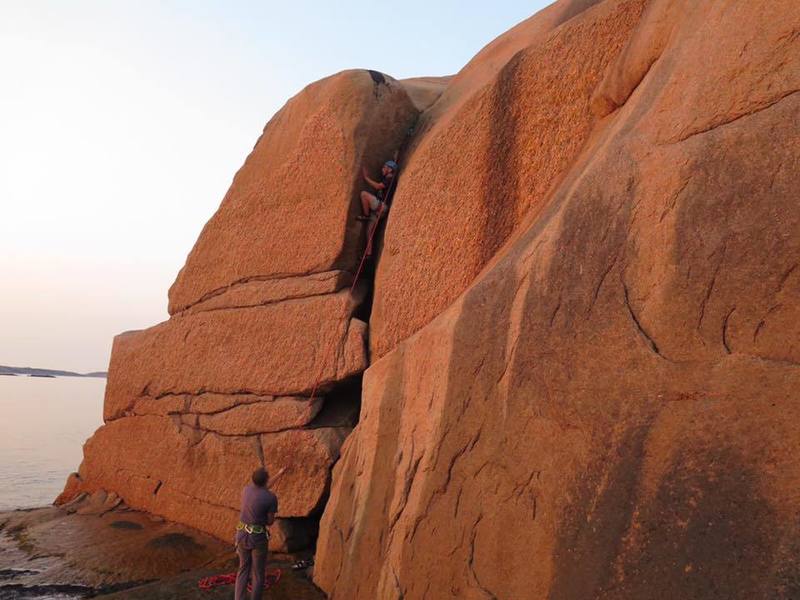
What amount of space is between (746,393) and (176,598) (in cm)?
523

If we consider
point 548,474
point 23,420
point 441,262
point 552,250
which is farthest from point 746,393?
point 23,420

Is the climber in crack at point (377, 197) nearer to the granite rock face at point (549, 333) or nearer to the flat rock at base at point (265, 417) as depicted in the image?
the granite rock face at point (549, 333)

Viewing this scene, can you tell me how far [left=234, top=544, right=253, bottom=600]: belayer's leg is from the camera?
5746 mm

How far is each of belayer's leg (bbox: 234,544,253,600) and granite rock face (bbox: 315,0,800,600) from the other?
0.80 meters

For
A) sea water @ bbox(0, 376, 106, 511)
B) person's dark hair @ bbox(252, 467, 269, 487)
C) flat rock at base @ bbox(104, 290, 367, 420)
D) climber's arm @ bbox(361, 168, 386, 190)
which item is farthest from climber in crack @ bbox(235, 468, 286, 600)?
sea water @ bbox(0, 376, 106, 511)

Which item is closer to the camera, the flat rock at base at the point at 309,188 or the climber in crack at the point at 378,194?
the climber in crack at the point at 378,194

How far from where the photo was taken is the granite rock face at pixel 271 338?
314 inches

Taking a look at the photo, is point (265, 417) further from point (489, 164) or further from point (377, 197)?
point (489, 164)

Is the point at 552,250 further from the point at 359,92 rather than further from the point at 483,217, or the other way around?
the point at 359,92

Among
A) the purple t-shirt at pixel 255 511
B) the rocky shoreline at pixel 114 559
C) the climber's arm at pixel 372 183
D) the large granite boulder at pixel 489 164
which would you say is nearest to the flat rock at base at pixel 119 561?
the rocky shoreline at pixel 114 559

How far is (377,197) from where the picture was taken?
27.4 ft

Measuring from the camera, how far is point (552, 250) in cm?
471

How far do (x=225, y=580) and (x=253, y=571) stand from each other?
1116 millimetres

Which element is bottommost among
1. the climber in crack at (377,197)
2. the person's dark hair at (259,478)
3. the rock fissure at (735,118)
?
the person's dark hair at (259,478)
